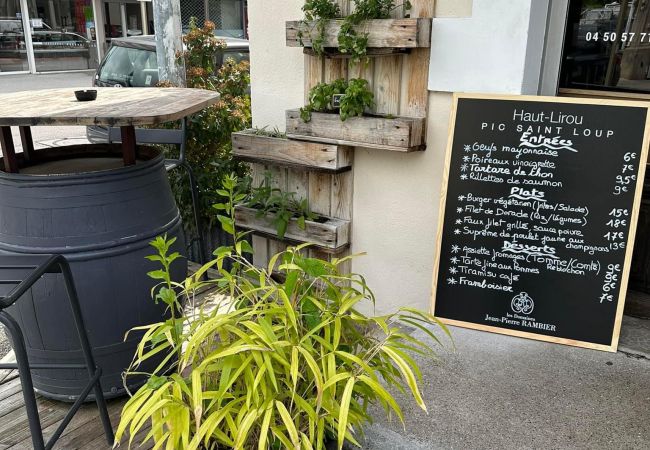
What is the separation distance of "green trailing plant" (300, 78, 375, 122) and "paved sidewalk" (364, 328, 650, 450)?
129cm

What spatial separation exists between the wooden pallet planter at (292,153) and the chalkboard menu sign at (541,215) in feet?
2.38

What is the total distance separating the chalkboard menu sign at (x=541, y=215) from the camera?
8.10 ft

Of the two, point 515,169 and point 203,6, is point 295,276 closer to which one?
point 515,169

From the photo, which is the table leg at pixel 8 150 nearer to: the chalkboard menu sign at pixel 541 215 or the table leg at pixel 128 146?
the table leg at pixel 128 146

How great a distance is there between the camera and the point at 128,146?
261 centimetres

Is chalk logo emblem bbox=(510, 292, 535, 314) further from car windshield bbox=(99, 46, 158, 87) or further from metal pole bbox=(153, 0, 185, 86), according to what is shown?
car windshield bbox=(99, 46, 158, 87)

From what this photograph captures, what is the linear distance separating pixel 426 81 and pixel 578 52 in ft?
2.40

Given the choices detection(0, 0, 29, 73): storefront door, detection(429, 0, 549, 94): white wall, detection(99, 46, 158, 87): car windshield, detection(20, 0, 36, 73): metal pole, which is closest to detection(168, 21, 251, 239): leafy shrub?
detection(429, 0, 549, 94): white wall

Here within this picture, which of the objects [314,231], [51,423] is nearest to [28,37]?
[314,231]

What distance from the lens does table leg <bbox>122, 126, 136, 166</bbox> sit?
8.54 feet

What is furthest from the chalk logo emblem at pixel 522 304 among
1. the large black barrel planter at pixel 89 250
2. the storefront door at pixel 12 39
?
the storefront door at pixel 12 39

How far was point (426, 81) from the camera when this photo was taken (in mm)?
2998

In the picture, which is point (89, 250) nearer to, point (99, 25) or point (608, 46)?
point (608, 46)

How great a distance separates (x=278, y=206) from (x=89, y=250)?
138 cm
